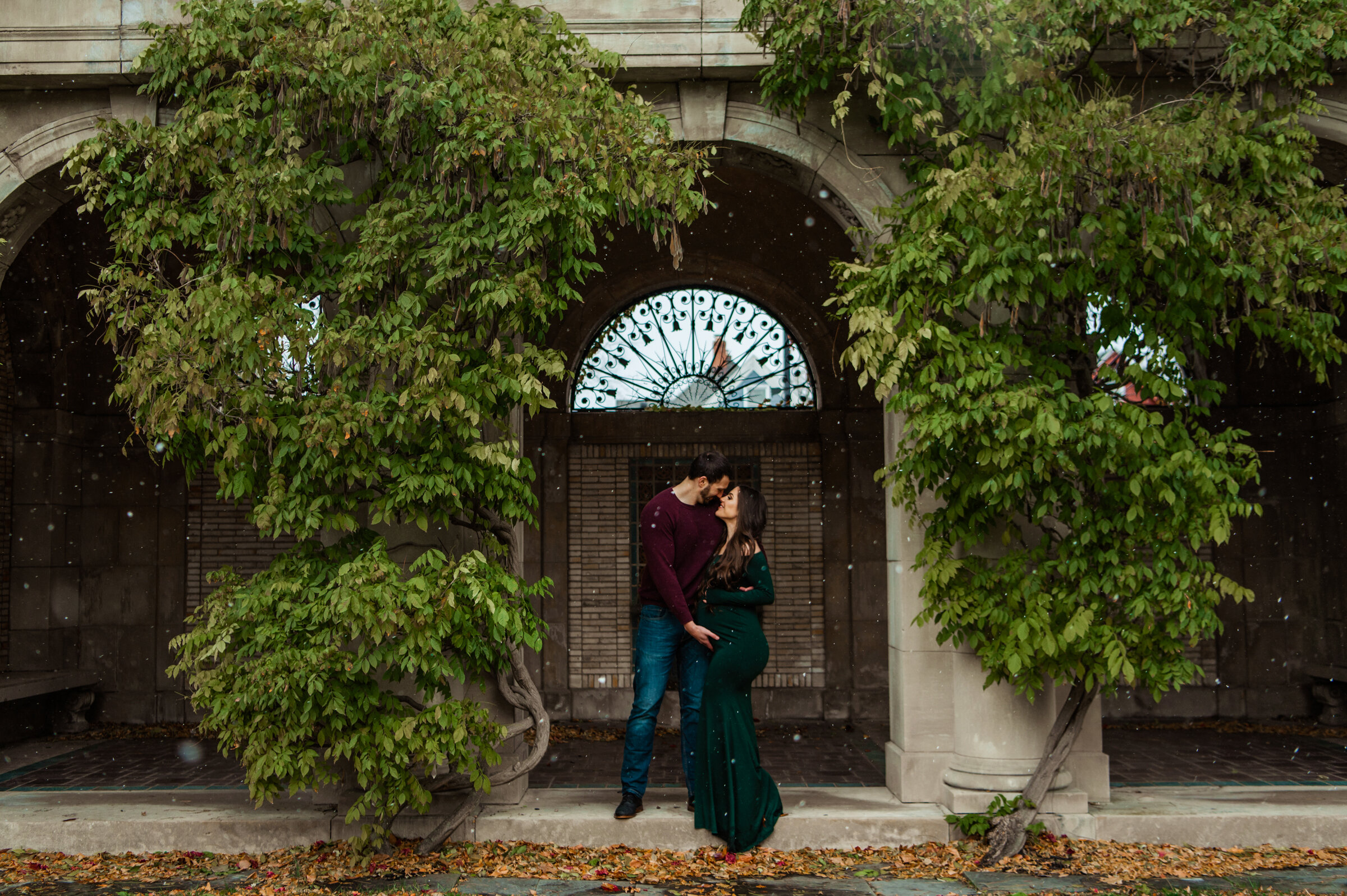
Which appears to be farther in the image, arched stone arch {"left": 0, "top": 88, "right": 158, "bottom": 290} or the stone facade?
the stone facade

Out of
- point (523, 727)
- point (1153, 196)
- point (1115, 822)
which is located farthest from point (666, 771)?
point (1153, 196)

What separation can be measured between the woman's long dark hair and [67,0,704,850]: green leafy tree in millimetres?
1088

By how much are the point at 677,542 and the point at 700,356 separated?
476 centimetres

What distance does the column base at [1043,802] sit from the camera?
5.65 m

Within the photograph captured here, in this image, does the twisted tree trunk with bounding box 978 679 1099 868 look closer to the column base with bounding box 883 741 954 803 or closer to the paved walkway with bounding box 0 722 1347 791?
the column base with bounding box 883 741 954 803

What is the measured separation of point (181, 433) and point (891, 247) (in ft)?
12.6

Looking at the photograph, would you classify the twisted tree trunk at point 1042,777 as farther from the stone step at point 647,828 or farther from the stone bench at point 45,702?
the stone bench at point 45,702

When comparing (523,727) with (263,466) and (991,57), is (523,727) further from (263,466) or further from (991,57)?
(991,57)

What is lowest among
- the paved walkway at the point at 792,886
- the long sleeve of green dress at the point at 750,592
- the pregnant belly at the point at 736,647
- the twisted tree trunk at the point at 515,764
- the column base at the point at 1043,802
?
the paved walkway at the point at 792,886

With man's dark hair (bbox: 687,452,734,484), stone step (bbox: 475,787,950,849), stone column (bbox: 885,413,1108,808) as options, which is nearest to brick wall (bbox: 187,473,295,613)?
stone step (bbox: 475,787,950,849)

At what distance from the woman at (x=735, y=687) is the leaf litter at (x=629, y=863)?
0.63 feet

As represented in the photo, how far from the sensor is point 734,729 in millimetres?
5430

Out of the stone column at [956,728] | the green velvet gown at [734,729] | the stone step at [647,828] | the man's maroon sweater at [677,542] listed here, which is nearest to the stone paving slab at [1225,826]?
the stone step at [647,828]

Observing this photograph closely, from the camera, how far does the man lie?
564cm
